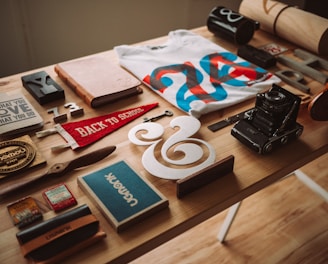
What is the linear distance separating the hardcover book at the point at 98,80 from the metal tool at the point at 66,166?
200mm

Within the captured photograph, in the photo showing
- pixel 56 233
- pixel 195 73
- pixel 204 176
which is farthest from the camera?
Result: pixel 195 73

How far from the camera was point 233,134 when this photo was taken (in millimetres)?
896

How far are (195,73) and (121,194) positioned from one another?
0.53 m

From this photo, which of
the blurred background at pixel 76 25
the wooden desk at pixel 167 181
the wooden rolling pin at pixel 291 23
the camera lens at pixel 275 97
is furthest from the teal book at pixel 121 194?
the blurred background at pixel 76 25

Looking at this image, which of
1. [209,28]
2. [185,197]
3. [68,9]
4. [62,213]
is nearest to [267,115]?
[185,197]

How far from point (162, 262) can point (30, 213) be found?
0.73 m

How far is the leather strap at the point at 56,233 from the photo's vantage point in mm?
615

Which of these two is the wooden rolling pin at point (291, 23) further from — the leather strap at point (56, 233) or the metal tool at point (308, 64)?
the leather strap at point (56, 233)

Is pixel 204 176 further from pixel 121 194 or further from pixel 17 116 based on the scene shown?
pixel 17 116

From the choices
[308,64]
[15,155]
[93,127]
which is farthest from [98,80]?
[308,64]

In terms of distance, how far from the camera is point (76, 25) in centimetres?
174

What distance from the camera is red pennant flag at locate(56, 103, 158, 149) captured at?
0.87 meters

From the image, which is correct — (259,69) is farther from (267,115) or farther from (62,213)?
(62,213)

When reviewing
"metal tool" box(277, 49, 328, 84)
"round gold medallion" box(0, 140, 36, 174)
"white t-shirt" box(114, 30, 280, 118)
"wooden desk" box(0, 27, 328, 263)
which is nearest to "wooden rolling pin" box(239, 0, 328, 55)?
"metal tool" box(277, 49, 328, 84)
